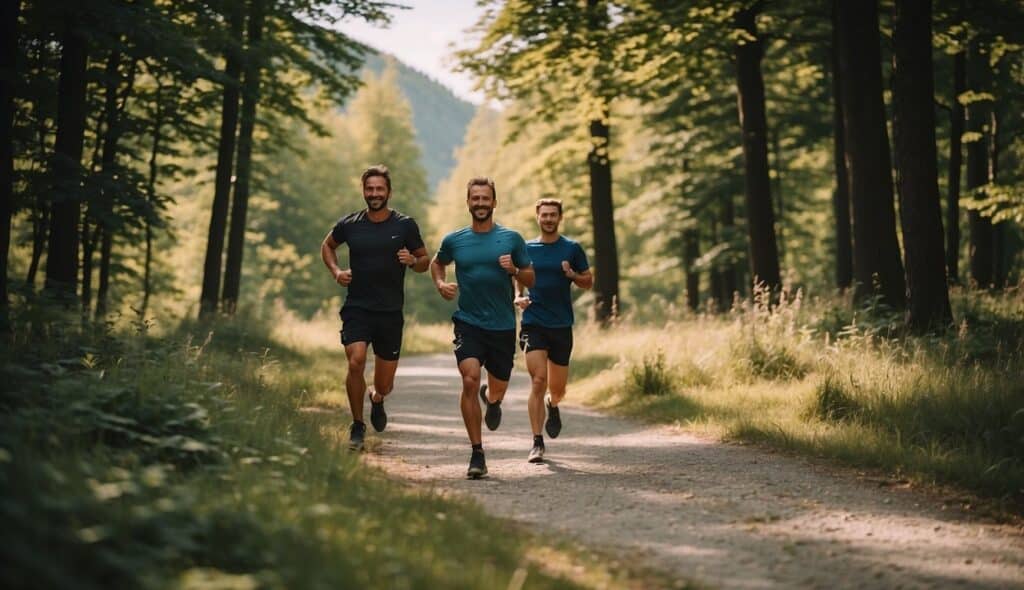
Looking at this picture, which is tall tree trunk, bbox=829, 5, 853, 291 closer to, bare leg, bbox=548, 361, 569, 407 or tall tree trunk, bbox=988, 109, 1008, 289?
tall tree trunk, bbox=988, 109, 1008, 289

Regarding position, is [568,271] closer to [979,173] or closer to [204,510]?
[204,510]

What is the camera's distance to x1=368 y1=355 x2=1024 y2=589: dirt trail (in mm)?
4605

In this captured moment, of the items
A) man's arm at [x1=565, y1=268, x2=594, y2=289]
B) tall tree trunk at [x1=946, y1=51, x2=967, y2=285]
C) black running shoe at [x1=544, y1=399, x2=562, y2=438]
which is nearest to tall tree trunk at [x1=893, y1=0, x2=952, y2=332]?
man's arm at [x1=565, y1=268, x2=594, y2=289]

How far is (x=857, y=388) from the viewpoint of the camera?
8742 millimetres

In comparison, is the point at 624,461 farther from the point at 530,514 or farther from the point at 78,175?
the point at 78,175

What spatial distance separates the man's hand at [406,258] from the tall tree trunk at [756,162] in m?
10.2

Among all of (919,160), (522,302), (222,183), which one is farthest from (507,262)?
(222,183)

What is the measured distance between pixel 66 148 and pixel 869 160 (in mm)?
11488

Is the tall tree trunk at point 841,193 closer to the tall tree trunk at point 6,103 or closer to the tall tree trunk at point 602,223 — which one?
the tall tree trunk at point 602,223

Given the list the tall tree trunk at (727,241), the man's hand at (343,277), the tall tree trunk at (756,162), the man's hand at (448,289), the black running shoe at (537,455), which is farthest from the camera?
the tall tree trunk at (727,241)

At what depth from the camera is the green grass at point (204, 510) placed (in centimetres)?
324

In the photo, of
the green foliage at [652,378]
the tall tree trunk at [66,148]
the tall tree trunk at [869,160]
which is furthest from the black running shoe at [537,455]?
the tall tree trunk at [66,148]

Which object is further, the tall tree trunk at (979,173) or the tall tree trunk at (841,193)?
the tall tree trunk at (979,173)

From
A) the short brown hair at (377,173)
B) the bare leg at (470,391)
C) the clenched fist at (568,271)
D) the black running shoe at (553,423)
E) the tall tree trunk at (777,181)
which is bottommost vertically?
the black running shoe at (553,423)
